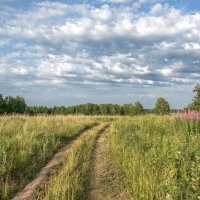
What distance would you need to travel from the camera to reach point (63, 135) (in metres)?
16.4

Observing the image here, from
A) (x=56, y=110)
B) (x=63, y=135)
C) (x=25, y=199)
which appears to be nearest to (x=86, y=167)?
(x=25, y=199)

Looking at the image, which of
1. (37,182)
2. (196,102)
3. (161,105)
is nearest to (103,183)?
(37,182)

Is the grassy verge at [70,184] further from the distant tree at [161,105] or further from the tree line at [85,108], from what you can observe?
the distant tree at [161,105]

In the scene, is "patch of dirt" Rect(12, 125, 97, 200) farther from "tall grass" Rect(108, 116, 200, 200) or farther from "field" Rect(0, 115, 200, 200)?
"tall grass" Rect(108, 116, 200, 200)

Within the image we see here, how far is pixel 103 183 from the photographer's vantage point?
7676mm

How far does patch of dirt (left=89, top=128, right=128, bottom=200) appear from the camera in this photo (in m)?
6.77

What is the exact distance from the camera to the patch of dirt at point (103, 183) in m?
6.77

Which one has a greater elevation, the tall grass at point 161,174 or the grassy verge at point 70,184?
the tall grass at point 161,174

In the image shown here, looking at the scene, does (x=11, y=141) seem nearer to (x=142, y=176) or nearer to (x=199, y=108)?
(x=142, y=176)

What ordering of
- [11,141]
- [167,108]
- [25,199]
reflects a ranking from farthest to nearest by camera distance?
[167,108] → [11,141] → [25,199]

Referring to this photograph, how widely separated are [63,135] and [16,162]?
7.25 meters

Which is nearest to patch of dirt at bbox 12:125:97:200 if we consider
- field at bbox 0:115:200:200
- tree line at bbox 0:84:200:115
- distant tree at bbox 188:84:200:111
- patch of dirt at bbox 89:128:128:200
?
field at bbox 0:115:200:200

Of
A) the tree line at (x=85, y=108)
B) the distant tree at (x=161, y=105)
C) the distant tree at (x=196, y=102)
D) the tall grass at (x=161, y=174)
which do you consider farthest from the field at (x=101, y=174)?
the distant tree at (x=161, y=105)

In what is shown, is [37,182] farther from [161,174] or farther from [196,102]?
[196,102]
